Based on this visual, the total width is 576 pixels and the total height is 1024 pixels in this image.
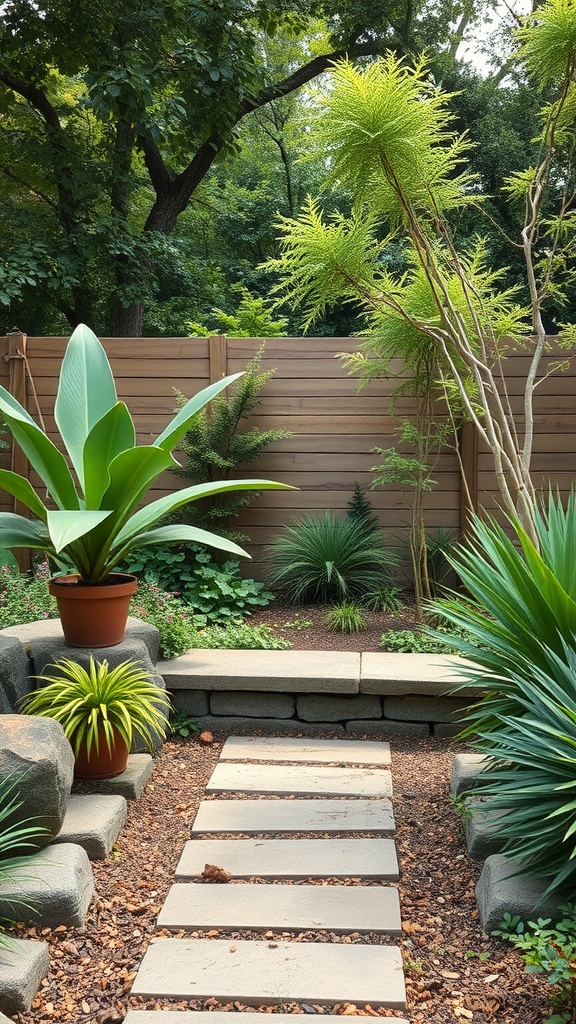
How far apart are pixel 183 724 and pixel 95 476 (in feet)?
4.15

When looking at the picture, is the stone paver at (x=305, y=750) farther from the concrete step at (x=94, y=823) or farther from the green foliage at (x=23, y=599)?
the green foliage at (x=23, y=599)

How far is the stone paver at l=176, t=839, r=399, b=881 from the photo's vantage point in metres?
2.44

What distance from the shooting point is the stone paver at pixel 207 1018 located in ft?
5.87

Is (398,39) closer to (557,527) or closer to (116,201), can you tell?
(116,201)

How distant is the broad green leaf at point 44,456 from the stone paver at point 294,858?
52.9 inches

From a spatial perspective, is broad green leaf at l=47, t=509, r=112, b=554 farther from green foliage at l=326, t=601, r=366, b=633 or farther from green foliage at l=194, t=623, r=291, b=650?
green foliage at l=326, t=601, r=366, b=633

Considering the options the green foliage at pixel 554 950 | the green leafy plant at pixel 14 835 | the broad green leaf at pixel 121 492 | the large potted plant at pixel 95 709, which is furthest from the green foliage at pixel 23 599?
the green foliage at pixel 554 950

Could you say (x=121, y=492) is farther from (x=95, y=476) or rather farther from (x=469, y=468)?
(x=469, y=468)

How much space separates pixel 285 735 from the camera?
3.62 meters

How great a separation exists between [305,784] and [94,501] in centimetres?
132

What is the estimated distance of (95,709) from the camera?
8.87 feet

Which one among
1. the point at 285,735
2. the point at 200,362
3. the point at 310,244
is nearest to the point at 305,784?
the point at 285,735

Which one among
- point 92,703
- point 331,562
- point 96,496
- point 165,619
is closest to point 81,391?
point 96,496

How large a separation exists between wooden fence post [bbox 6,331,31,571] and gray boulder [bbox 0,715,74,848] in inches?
138
